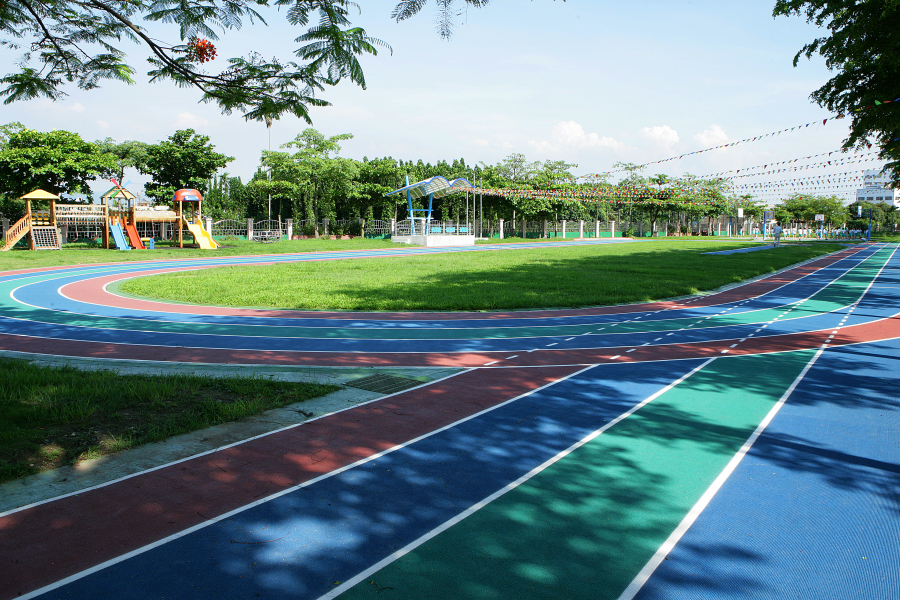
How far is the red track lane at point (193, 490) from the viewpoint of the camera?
3393mm

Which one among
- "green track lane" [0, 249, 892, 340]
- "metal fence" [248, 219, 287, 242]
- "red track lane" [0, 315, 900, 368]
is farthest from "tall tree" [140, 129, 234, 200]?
"red track lane" [0, 315, 900, 368]

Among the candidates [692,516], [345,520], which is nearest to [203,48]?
[345,520]

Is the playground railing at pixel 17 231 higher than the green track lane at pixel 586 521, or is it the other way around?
the playground railing at pixel 17 231

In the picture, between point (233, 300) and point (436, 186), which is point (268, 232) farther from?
point (233, 300)

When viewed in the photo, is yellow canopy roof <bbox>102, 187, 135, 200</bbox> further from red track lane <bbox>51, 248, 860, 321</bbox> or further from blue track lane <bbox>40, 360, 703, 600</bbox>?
blue track lane <bbox>40, 360, 703, 600</bbox>

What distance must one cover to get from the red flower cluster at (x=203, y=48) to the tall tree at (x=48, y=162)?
3852cm

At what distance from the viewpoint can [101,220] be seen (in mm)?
36219

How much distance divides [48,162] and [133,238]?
7.75m

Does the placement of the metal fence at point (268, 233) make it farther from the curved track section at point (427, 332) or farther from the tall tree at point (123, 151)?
the curved track section at point (427, 332)

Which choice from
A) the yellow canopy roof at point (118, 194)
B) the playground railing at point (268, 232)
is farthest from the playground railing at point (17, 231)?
the playground railing at point (268, 232)

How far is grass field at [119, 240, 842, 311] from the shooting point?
13.8 metres

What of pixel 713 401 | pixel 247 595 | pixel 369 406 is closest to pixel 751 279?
pixel 713 401

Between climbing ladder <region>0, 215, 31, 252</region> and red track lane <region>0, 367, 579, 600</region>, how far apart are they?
117 feet

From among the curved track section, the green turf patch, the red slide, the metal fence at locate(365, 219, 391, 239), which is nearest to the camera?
the green turf patch
